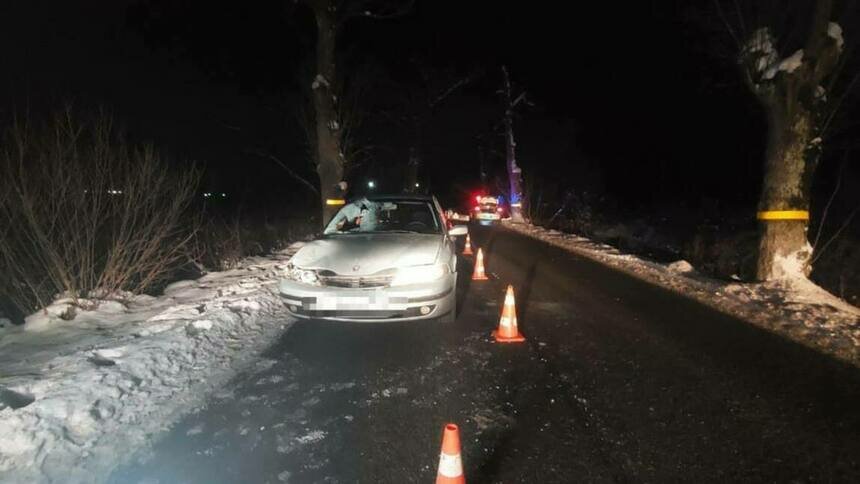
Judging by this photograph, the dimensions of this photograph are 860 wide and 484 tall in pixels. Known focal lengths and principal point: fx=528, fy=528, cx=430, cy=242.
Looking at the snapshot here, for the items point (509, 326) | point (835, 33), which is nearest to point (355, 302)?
point (509, 326)

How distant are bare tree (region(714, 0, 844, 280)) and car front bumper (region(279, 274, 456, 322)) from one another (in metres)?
6.45

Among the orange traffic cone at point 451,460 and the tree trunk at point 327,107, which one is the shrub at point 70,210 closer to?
the orange traffic cone at point 451,460

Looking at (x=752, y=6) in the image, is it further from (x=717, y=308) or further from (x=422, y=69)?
(x=422, y=69)

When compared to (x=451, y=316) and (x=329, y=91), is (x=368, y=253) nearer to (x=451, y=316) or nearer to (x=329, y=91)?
(x=451, y=316)

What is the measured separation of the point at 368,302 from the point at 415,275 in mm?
581

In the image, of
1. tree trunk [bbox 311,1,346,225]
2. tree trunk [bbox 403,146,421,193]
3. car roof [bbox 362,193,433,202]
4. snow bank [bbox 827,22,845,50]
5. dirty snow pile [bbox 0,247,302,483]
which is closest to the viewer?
dirty snow pile [bbox 0,247,302,483]

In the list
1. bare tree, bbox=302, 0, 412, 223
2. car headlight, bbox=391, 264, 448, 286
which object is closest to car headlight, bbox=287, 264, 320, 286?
car headlight, bbox=391, 264, 448, 286

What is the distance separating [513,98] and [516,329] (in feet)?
86.4

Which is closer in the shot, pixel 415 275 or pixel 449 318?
pixel 415 275

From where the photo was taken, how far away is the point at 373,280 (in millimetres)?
5613

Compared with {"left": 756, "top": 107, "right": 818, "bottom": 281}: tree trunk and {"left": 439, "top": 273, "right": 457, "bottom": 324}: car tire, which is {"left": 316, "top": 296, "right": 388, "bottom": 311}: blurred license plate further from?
{"left": 756, "top": 107, "right": 818, "bottom": 281}: tree trunk

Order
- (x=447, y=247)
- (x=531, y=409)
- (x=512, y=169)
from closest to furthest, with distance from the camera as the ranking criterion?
(x=531, y=409)
(x=447, y=247)
(x=512, y=169)

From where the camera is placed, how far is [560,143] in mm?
34281

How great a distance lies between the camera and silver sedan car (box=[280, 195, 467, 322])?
5.54 metres
